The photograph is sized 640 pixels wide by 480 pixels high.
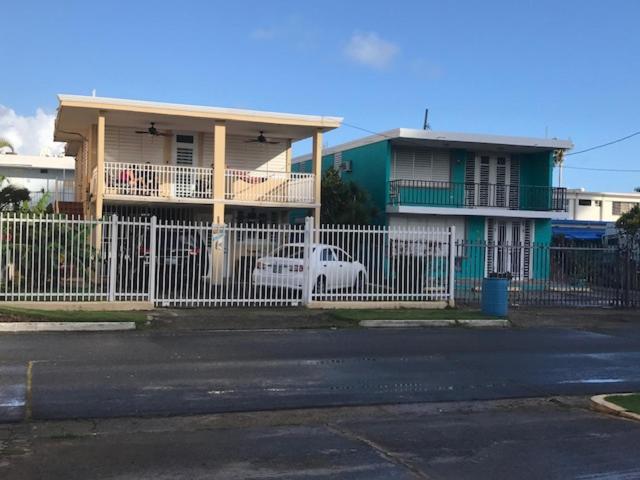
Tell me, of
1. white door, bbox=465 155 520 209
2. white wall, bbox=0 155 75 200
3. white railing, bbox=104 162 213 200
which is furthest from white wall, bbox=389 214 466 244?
white wall, bbox=0 155 75 200

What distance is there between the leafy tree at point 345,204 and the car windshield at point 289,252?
8.24 metres

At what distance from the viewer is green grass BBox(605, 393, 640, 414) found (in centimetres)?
763

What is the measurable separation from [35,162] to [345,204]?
2529 cm

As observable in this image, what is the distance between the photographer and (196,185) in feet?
75.9

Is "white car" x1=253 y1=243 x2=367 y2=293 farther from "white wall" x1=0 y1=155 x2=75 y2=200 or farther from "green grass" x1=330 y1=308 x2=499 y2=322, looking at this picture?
"white wall" x1=0 y1=155 x2=75 y2=200

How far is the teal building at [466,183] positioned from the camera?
2661cm

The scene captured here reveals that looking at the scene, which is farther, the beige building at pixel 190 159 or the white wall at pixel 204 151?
the white wall at pixel 204 151

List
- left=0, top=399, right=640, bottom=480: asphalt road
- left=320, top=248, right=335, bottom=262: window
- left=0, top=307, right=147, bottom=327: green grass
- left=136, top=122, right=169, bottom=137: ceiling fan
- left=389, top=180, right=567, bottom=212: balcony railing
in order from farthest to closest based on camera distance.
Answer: left=389, top=180, right=567, bottom=212: balcony railing < left=136, top=122, right=169, bottom=137: ceiling fan < left=320, top=248, right=335, bottom=262: window < left=0, top=307, right=147, bottom=327: green grass < left=0, top=399, right=640, bottom=480: asphalt road

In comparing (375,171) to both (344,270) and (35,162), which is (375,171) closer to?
(344,270)

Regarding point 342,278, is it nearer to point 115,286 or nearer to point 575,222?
point 115,286

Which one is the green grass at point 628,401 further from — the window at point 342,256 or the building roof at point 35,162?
the building roof at point 35,162

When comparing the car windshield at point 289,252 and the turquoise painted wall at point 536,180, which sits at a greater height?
the turquoise painted wall at point 536,180

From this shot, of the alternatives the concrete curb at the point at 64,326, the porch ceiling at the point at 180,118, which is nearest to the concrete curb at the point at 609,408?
the concrete curb at the point at 64,326

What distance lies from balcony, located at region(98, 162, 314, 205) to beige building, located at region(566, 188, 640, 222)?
25.9 m
